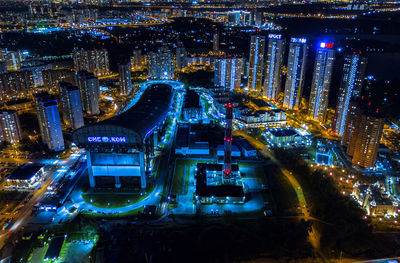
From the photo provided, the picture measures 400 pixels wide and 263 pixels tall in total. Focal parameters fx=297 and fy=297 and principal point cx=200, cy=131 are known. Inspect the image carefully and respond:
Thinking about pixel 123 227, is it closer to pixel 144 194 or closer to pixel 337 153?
pixel 144 194

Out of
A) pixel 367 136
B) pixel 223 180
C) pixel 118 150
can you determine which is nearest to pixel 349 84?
pixel 367 136

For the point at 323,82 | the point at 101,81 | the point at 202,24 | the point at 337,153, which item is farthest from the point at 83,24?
the point at 337,153

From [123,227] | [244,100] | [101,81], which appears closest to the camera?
[123,227]

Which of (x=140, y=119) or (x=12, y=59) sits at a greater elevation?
(x=12, y=59)

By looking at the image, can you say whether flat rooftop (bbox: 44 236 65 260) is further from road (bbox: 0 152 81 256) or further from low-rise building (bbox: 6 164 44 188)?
low-rise building (bbox: 6 164 44 188)

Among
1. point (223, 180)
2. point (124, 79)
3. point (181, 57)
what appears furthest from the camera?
point (181, 57)

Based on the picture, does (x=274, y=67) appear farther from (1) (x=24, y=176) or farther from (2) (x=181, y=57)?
(1) (x=24, y=176)

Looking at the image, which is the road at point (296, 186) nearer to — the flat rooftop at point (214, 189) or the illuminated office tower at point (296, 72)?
the flat rooftop at point (214, 189)
